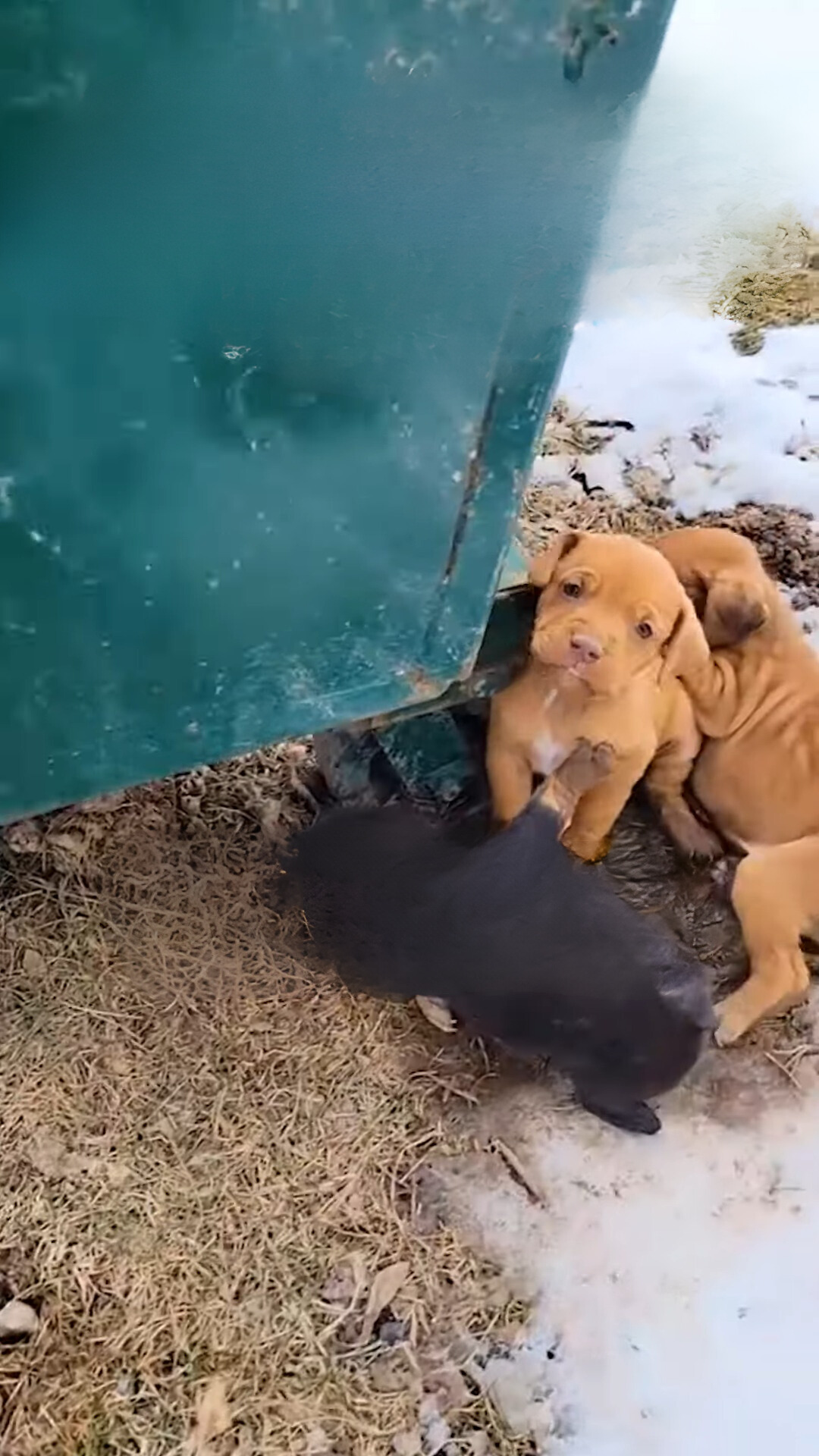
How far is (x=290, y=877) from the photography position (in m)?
2.19

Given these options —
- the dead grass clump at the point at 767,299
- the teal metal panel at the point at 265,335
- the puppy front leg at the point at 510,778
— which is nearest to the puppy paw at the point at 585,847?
the puppy front leg at the point at 510,778

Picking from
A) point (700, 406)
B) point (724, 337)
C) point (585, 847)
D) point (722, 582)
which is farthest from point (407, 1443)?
point (724, 337)

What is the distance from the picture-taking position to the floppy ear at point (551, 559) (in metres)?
2.03

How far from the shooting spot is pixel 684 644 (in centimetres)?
202

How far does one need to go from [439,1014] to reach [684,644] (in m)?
0.60

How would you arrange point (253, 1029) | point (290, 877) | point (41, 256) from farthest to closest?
point (290, 877)
point (253, 1029)
point (41, 256)

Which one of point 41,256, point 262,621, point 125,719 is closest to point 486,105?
point 41,256

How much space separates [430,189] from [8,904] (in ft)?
3.93

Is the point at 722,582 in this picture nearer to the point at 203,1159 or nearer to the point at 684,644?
the point at 684,644

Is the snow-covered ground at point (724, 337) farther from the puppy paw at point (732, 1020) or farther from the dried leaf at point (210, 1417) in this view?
the dried leaf at point (210, 1417)

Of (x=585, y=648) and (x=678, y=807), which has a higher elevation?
(x=585, y=648)

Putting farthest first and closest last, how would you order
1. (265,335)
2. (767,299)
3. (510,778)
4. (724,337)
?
1. (767,299)
2. (724,337)
3. (510,778)
4. (265,335)

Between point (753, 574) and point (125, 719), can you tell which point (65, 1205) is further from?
point (753, 574)

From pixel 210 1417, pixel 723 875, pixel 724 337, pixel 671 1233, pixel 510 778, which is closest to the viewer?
pixel 210 1417
